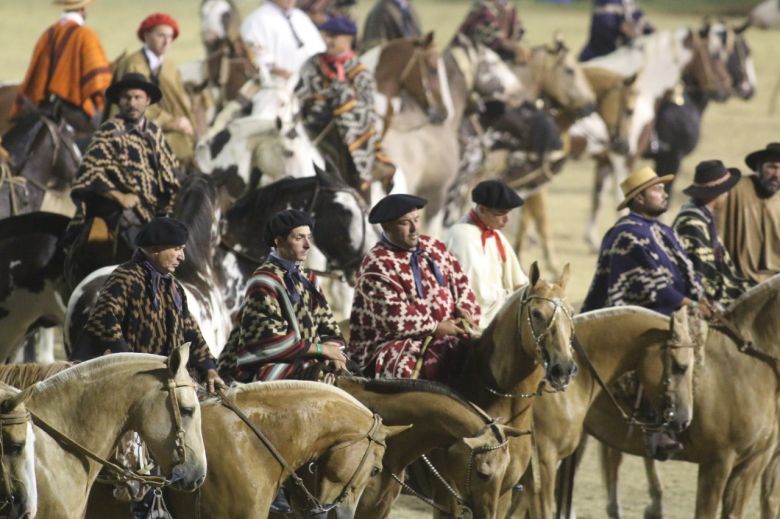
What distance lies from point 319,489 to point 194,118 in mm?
8196

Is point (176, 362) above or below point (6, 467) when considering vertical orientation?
above

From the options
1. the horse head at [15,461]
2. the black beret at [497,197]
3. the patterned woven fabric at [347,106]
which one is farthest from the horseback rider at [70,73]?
the horse head at [15,461]

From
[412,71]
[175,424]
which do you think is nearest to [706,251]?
[175,424]

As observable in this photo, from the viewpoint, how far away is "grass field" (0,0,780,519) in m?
12.4

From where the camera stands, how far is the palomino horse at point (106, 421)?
23.1 feet

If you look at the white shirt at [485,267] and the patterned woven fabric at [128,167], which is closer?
the white shirt at [485,267]

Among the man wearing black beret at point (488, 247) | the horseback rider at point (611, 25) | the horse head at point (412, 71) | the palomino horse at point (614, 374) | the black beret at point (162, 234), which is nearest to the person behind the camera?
the black beret at point (162, 234)

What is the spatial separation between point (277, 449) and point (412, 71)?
9350 mm

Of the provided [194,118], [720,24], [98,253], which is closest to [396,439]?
[98,253]

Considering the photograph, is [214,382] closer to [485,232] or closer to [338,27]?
[485,232]

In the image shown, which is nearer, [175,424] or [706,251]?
[175,424]

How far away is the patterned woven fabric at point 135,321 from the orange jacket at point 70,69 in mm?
5670

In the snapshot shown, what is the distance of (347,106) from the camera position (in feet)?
47.1

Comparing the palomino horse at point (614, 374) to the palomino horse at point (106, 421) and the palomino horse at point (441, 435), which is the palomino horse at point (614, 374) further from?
the palomino horse at point (106, 421)
